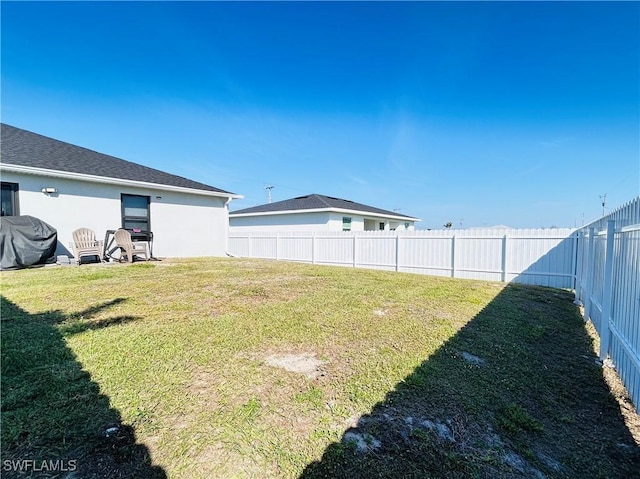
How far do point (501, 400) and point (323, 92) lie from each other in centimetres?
Result: 1562

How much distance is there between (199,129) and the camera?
17.2 meters

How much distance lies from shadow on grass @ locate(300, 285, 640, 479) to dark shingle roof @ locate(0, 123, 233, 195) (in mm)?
11761

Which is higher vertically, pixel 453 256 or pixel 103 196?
pixel 103 196

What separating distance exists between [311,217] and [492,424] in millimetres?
16460

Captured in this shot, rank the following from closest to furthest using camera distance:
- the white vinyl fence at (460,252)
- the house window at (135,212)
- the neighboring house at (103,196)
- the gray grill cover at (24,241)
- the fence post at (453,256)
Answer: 1. the gray grill cover at (24,241)
2. the neighboring house at (103,196)
3. the white vinyl fence at (460,252)
4. the fence post at (453,256)
5. the house window at (135,212)

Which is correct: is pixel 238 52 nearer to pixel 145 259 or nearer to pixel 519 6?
pixel 145 259

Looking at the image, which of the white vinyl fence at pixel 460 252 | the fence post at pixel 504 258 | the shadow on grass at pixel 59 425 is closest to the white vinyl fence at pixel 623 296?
the shadow on grass at pixel 59 425

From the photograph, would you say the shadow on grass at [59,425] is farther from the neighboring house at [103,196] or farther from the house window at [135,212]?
the house window at [135,212]

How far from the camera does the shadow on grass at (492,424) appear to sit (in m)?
1.85

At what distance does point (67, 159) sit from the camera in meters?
10.4

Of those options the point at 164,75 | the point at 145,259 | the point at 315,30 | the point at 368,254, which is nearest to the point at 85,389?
the point at 145,259

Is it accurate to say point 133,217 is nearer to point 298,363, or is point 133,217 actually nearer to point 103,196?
point 103,196

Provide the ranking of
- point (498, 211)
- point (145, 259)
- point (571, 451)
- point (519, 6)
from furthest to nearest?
point (498, 211) < point (145, 259) < point (519, 6) < point (571, 451)

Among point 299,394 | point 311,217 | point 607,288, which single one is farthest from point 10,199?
point 607,288
